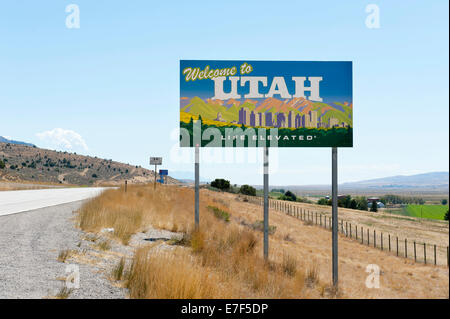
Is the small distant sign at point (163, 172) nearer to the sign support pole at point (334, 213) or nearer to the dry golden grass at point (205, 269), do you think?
the dry golden grass at point (205, 269)

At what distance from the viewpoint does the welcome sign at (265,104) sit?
10.5 metres

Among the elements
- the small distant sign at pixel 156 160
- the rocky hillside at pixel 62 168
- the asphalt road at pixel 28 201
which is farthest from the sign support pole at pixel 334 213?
the rocky hillside at pixel 62 168

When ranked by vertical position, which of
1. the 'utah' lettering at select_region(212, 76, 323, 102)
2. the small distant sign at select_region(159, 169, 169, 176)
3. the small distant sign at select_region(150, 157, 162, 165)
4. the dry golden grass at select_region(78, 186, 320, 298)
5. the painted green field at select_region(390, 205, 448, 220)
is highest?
the 'utah' lettering at select_region(212, 76, 323, 102)

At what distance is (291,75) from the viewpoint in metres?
10.7

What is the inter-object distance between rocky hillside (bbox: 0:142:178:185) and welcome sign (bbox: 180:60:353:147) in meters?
111

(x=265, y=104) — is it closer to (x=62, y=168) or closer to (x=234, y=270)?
(x=234, y=270)

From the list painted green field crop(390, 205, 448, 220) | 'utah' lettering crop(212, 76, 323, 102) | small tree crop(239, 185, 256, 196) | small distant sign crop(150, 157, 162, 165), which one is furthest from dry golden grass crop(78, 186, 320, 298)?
painted green field crop(390, 205, 448, 220)

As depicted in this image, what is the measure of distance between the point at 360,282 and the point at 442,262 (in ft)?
54.2

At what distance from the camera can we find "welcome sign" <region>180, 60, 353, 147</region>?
414 inches

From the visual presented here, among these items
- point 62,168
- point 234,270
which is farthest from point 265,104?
point 62,168

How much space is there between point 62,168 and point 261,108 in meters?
137

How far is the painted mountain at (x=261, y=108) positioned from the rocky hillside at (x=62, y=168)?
110670 millimetres

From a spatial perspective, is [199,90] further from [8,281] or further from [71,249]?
[8,281]

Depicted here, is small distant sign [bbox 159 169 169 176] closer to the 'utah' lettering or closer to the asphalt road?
the asphalt road
